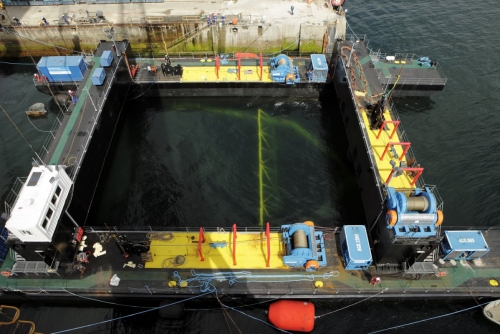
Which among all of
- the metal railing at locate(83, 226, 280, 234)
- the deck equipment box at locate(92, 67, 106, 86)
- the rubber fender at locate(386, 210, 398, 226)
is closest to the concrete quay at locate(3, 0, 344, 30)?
the deck equipment box at locate(92, 67, 106, 86)

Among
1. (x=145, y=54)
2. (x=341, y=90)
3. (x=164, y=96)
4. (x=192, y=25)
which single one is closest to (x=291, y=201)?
(x=341, y=90)

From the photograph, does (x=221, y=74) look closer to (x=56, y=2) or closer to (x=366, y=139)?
(x=366, y=139)

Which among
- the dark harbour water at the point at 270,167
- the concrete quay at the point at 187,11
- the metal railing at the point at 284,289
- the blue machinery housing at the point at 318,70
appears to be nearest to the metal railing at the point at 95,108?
the dark harbour water at the point at 270,167

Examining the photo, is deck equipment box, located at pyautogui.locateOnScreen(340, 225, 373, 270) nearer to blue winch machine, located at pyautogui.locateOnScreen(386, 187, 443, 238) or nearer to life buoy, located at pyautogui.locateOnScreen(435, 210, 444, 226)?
blue winch machine, located at pyautogui.locateOnScreen(386, 187, 443, 238)

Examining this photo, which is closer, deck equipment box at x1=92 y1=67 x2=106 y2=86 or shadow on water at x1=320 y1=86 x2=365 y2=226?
shadow on water at x1=320 y1=86 x2=365 y2=226

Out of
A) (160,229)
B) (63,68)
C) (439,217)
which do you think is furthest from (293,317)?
(63,68)

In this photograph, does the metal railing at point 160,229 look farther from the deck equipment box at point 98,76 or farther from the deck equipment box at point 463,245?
the deck equipment box at point 98,76
